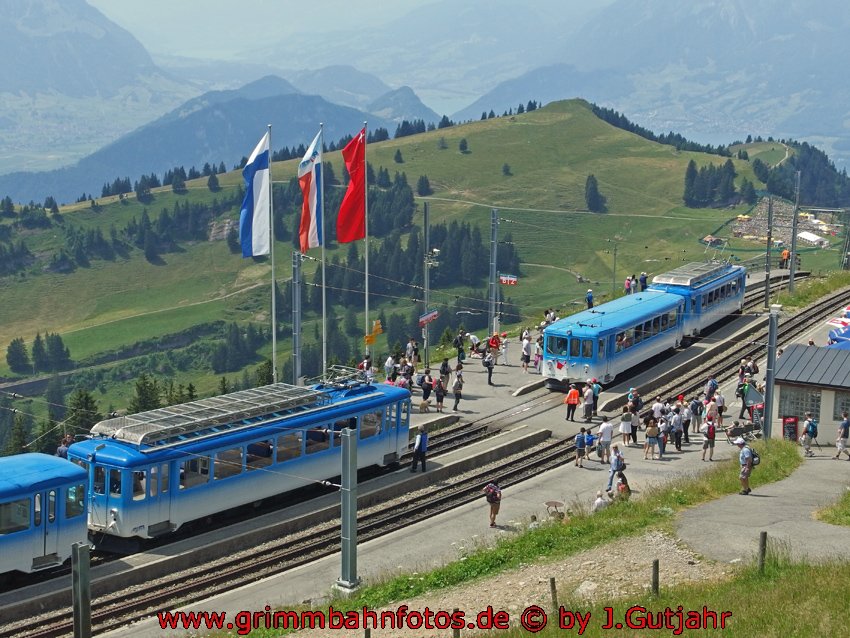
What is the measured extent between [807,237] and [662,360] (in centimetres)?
12887

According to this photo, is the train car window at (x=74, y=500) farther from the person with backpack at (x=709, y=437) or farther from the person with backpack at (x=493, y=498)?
the person with backpack at (x=709, y=437)

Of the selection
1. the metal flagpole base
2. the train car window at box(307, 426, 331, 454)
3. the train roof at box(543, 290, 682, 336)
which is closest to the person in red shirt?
the train roof at box(543, 290, 682, 336)

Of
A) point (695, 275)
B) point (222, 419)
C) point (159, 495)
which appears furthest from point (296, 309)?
point (695, 275)

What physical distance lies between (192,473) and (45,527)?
4.33 m

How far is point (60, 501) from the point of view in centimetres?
2772

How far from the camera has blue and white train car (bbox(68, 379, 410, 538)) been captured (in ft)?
96.7

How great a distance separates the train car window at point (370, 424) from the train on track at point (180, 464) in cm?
4

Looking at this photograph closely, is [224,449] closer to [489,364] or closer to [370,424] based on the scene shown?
[370,424]

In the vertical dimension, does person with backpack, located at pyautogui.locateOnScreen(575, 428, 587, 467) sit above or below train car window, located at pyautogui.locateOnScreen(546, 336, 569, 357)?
below

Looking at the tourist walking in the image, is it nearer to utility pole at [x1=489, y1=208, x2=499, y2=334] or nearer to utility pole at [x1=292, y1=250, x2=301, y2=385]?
utility pole at [x1=292, y1=250, x2=301, y2=385]

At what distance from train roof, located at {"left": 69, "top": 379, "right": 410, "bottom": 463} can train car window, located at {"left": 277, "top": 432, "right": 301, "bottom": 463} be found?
381 mm

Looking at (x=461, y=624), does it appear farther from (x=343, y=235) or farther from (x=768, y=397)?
(x=343, y=235)

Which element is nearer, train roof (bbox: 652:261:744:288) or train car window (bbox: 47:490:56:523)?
train car window (bbox: 47:490:56:523)

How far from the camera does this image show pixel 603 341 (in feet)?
151
